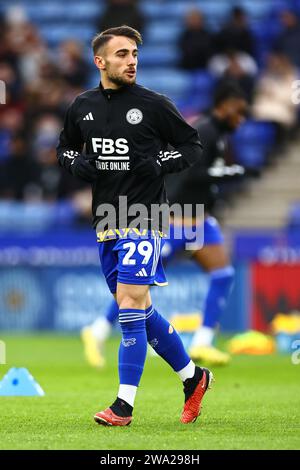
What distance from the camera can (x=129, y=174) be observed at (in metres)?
6.91

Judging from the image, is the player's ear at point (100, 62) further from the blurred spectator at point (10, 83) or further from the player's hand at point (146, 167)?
the blurred spectator at point (10, 83)

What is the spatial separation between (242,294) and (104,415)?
8.69 meters

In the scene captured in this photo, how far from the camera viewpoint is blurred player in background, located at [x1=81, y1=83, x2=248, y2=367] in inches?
436

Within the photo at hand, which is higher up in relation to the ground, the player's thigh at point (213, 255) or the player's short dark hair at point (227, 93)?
the player's short dark hair at point (227, 93)

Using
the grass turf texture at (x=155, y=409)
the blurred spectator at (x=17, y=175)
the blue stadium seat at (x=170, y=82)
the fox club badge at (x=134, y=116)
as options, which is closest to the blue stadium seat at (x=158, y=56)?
the blue stadium seat at (x=170, y=82)

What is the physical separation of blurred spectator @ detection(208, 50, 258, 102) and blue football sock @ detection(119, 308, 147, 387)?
1168cm

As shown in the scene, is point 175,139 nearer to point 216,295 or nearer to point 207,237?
point 207,237

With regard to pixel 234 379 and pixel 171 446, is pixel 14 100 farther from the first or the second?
pixel 171 446

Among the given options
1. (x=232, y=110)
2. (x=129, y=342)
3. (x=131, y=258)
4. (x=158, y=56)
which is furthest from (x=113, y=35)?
(x=158, y=56)

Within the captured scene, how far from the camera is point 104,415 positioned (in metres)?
6.71

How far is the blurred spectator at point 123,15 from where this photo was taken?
67.3ft

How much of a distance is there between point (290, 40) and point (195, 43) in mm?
1628

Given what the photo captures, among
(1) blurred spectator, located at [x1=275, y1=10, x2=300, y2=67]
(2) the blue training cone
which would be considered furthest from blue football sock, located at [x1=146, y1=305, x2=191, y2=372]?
(1) blurred spectator, located at [x1=275, y1=10, x2=300, y2=67]

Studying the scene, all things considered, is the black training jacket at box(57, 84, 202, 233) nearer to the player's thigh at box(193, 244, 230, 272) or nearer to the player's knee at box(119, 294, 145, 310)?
the player's knee at box(119, 294, 145, 310)
